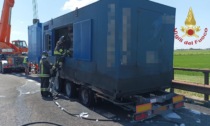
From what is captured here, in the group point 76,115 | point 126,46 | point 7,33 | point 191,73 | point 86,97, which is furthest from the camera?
point 7,33

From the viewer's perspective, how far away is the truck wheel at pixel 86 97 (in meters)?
7.57

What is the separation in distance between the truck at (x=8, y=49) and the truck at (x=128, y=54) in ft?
46.1

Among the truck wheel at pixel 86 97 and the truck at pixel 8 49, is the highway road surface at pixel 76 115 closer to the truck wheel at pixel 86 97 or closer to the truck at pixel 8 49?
the truck wheel at pixel 86 97

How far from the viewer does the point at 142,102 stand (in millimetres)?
6156

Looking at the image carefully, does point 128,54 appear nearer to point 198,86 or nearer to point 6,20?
point 198,86

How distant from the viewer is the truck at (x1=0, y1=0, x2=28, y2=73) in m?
20.8

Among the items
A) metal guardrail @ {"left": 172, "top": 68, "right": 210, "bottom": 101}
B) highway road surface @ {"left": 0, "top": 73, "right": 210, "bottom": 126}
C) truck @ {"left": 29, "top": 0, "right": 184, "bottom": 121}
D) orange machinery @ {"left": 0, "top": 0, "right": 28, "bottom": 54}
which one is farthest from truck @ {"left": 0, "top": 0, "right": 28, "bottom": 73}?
metal guardrail @ {"left": 172, "top": 68, "right": 210, "bottom": 101}

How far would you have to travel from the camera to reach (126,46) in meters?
6.17

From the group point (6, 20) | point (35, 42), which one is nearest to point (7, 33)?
point (6, 20)

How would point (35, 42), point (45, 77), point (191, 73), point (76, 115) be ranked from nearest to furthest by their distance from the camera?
point (76, 115)
point (45, 77)
point (35, 42)
point (191, 73)

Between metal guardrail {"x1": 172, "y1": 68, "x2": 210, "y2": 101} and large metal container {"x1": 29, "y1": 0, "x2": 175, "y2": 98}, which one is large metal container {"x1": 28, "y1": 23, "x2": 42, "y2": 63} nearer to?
large metal container {"x1": 29, "y1": 0, "x2": 175, "y2": 98}

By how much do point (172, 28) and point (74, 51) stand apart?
3.27 metres

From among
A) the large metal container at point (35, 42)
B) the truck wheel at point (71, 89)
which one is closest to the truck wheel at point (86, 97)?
the truck wheel at point (71, 89)

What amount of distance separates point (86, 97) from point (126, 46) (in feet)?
8.10
